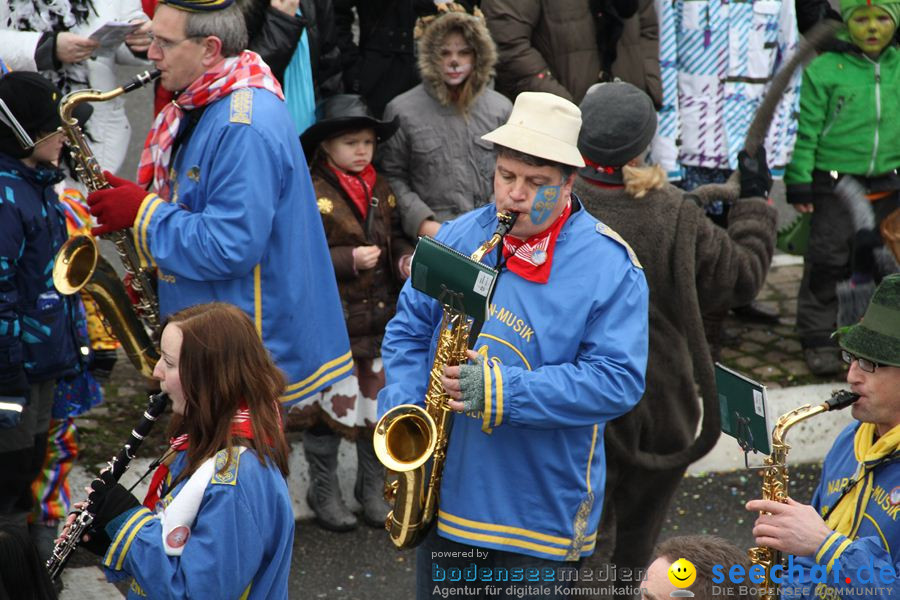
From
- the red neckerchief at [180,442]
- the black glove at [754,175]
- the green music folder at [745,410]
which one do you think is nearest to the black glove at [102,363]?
the red neckerchief at [180,442]

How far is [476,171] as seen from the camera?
6551mm

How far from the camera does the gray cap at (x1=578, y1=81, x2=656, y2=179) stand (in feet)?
15.4

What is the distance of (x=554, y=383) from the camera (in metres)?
3.93

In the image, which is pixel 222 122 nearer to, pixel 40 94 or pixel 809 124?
pixel 40 94

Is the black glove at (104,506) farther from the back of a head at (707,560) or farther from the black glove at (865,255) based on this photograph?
the black glove at (865,255)

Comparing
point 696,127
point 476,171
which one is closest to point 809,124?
point 696,127

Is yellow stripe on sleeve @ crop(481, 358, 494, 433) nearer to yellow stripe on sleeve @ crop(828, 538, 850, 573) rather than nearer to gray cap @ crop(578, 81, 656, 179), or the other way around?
yellow stripe on sleeve @ crop(828, 538, 850, 573)

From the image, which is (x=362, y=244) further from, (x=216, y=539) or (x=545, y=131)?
(x=216, y=539)

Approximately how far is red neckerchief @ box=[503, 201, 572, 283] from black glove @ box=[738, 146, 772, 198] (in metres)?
1.17

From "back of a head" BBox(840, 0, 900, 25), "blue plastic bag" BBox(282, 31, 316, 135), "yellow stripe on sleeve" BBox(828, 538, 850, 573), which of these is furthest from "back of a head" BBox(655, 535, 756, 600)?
"back of a head" BBox(840, 0, 900, 25)

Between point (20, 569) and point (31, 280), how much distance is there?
2.33 m

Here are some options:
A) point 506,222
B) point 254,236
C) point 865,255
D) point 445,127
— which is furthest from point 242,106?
point 865,255

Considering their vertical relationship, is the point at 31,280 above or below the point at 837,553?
below

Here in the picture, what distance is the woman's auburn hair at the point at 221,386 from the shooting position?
3.34 metres
